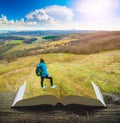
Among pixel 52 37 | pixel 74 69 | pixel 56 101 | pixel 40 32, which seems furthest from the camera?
pixel 40 32

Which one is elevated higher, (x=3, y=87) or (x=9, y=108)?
(x=9, y=108)

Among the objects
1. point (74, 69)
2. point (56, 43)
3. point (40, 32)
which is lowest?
point (74, 69)

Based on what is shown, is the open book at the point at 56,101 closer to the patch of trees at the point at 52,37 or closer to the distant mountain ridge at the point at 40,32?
the patch of trees at the point at 52,37

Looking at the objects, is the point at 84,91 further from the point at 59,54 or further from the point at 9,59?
the point at 9,59

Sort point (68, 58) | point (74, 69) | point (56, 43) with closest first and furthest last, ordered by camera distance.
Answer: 1. point (74, 69)
2. point (68, 58)
3. point (56, 43)

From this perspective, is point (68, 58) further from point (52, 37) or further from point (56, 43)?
point (52, 37)

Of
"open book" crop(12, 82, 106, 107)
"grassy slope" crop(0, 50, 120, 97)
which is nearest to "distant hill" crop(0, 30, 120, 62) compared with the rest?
"grassy slope" crop(0, 50, 120, 97)

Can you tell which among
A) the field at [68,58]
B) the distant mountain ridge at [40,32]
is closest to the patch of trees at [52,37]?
the field at [68,58]

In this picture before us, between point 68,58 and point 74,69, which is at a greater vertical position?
point 68,58

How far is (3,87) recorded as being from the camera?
23.4 m

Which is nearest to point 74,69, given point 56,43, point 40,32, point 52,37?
point 56,43

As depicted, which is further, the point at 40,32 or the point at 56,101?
the point at 40,32

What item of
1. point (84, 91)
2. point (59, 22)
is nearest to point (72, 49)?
point (59, 22)

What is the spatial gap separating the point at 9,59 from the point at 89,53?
359 inches
